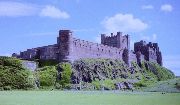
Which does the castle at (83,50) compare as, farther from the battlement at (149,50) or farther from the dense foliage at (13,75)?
the dense foliage at (13,75)

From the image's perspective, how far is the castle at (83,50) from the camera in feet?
210

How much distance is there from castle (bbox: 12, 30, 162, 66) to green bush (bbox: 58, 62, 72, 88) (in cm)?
205

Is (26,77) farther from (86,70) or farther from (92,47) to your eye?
(92,47)

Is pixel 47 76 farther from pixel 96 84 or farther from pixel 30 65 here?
pixel 96 84

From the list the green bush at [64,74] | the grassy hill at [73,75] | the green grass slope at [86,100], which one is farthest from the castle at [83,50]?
the green grass slope at [86,100]

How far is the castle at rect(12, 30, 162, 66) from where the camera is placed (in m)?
63.9

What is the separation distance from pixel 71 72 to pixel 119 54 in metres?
24.9

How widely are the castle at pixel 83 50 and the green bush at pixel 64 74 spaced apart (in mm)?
2055

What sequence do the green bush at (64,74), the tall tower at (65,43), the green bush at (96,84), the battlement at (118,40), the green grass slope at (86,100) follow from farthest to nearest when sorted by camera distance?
1. the battlement at (118,40)
2. the tall tower at (65,43)
3. the green bush at (96,84)
4. the green bush at (64,74)
5. the green grass slope at (86,100)

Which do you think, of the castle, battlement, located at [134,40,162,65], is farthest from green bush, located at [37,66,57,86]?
battlement, located at [134,40,162,65]

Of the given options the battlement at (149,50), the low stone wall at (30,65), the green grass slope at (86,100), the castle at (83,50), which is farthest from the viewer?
the battlement at (149,50)

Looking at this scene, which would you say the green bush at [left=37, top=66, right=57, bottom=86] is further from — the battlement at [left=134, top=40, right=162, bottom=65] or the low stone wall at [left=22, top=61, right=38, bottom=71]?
the battlement at [left=134, top=40, right=162, bottom=65]

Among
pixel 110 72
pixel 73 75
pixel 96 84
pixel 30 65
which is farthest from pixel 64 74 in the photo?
pixel 110 72

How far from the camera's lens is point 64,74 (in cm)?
5841
